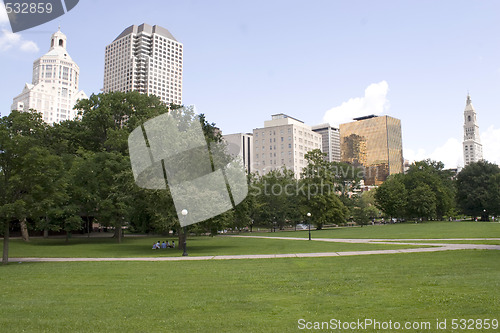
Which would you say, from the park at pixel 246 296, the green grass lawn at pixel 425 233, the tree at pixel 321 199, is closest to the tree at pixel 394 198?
the tree at pixel 321 199

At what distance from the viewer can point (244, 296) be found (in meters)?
10.9

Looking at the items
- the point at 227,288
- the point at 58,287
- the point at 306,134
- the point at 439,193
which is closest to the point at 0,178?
the point at 58,287

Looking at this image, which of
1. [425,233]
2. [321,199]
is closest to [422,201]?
[321,199]

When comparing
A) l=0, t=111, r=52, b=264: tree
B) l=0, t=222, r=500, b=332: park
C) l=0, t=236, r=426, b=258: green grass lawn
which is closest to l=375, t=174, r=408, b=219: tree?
l=0, t=236, r=426, b=258: green grass lawn

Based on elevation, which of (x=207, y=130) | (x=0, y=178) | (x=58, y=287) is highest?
(x=207, y=130)

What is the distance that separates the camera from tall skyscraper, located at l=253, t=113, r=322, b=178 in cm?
15325

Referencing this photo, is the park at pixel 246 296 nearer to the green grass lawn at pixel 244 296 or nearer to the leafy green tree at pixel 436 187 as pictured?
the green grass lawn at pixel 244 296

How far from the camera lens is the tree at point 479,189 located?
263 feet

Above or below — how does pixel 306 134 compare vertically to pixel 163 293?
above

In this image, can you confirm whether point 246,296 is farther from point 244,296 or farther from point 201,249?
point 201,249

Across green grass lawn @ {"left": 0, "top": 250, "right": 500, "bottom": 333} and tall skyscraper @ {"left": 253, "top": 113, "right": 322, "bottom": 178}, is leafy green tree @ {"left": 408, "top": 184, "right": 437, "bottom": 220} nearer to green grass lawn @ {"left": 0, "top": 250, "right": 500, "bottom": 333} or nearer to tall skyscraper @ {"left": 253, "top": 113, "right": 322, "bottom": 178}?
green grass lawn @ {"left": 0, "top": 250, "right": 500, "bottom": 333}

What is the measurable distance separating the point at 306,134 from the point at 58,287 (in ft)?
498

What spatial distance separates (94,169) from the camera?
4153 cm

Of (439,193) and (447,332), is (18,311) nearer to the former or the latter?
(447,332)
